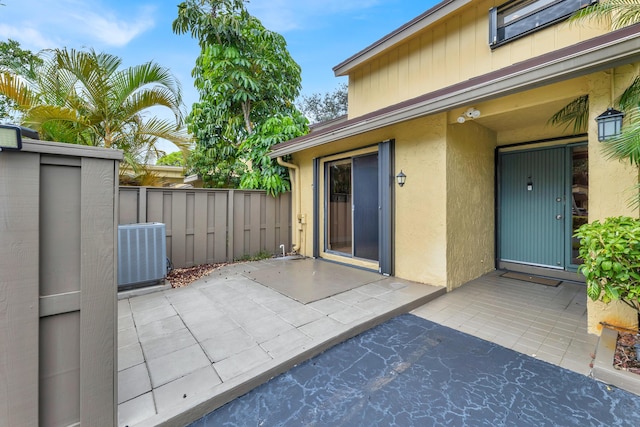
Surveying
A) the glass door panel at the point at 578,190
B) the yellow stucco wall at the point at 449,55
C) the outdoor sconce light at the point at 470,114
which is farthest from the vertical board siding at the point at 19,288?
the glass door panel at the point at 578,190

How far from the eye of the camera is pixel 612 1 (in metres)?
2.70

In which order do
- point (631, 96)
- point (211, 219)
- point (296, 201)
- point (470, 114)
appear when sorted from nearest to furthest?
point (631, 96) < point (470, 114) < point (211, 219) < point (296, 201)

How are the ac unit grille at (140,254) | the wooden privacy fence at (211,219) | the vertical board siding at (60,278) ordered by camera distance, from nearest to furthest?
the vertical board siding at (60,278) < the ac unit grille at (140,254) < the wooden privacy fence at (211,219)

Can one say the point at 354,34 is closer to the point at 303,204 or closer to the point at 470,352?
the point at 303,204

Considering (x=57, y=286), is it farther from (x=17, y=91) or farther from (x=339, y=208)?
(x=339, y=208)

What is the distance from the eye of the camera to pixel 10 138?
1211 millimetres

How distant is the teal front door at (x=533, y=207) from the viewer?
188 inches

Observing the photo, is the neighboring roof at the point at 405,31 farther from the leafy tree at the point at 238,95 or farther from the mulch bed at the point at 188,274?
the mulch bed at the point at 188,274

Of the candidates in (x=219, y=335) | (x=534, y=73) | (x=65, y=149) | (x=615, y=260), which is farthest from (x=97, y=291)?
(x=534, y=73)

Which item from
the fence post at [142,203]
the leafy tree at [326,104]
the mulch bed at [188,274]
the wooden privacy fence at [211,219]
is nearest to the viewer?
the mulch bed at [188,274]

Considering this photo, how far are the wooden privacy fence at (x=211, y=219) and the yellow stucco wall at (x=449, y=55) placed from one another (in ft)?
11.0

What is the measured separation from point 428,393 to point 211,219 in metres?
4.92

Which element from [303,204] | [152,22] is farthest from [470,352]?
[152,22]

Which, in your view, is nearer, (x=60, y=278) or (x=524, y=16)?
(x=60, y=278)
